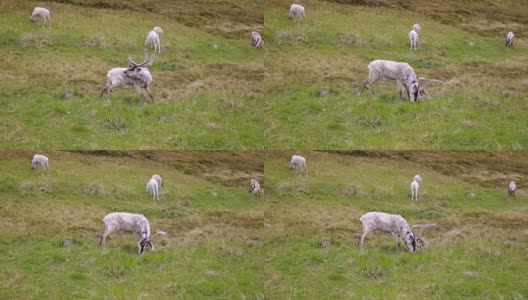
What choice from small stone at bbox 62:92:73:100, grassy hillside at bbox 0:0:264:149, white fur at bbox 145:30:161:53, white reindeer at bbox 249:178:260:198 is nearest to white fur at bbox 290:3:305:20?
grassy hillside at bbox 0:0:264:149

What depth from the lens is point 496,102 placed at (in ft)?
78.0

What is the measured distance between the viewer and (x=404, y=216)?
2259 cm

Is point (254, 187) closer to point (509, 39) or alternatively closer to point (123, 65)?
point (123, 65)

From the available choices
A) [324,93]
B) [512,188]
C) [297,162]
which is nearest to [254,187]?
[297,162]

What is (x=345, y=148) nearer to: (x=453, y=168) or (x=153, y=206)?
(x=453, y=168)

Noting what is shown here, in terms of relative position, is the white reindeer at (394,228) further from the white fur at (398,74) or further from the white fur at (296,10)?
the white fur at (296,10)

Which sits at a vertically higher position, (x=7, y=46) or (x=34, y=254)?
(x=7, y=46)

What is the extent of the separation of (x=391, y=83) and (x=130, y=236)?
8.11 m

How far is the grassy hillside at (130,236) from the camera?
20.6 metres

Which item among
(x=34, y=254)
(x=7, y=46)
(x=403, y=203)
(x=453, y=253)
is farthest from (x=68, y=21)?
(x=453, y=253)

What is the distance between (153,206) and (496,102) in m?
9.56

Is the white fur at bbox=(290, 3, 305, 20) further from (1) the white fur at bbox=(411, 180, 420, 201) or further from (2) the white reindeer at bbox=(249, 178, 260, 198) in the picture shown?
(1) the white fur at bbox=(411, 180, 420, 201)

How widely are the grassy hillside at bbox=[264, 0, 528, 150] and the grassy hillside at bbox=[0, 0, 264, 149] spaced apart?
0.94 m

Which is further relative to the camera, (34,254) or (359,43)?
(359,43)
